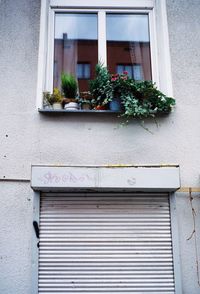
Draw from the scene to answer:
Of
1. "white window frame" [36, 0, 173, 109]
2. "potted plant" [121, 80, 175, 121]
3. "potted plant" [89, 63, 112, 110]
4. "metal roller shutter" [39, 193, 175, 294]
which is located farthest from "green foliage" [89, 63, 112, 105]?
"metal roller shutter" [39, 193, 175, 294]

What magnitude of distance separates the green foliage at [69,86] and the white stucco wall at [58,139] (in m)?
0.42

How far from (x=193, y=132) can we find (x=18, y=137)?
2518mm

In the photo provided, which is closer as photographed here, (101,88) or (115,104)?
(115,104)

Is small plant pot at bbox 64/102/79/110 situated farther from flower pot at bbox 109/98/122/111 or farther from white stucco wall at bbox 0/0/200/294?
flower pot at bbox 109/98/122/111

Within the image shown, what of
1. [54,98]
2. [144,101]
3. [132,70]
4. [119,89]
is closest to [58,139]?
[54,98]

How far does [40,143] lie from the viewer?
189 inches

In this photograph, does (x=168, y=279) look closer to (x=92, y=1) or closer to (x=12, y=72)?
(x=12, y=72)

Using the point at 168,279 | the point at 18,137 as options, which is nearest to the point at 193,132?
the point at 168,279

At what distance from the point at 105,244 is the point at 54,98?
7.34 feet

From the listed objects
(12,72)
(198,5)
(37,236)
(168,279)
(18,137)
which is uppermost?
(198,5)

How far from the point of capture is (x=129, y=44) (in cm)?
575

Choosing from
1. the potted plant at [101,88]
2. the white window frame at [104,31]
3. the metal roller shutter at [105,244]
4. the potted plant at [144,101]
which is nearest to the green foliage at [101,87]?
the potted plant at [101,88]

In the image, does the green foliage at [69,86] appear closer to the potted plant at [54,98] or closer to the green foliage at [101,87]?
the potted plant at [54,98]

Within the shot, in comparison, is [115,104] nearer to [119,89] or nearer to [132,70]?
[119,89]
